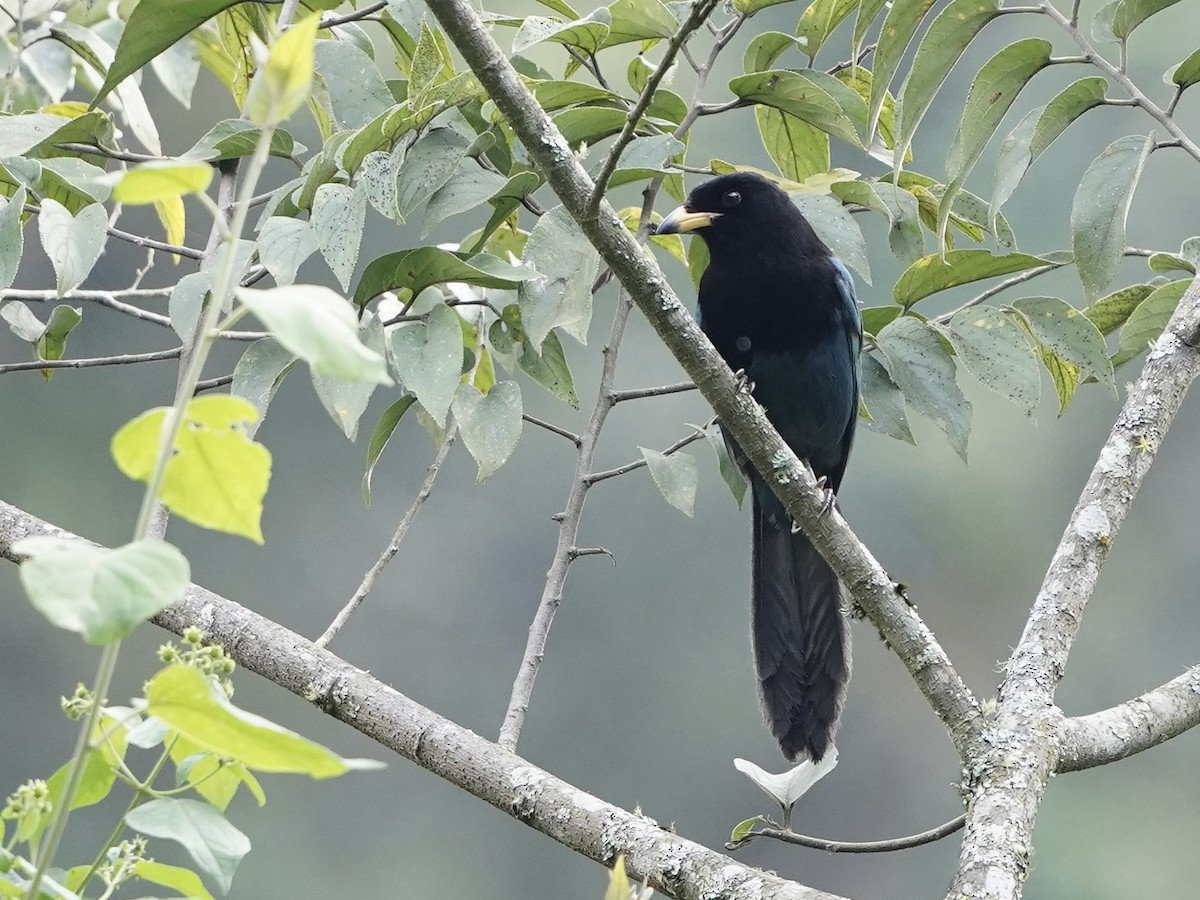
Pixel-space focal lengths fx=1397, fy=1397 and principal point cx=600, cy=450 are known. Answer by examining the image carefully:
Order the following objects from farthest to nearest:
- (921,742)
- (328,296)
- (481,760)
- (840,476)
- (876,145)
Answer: (921,742), (840,476), (876,145), (481,760), (328,296)

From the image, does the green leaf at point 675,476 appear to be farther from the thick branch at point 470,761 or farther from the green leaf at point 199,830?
the green leaf at point 199,830

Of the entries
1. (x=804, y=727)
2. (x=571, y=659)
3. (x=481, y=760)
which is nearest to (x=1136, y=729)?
(x=481, y=760)

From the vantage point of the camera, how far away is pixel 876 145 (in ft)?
9.53

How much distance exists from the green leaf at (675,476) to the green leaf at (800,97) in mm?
671

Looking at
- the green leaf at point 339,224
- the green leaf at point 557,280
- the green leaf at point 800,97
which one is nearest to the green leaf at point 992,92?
the green leaf at point 800,97

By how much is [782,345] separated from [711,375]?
185cm

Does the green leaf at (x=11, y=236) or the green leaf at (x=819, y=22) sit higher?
the green leaf at (x=819, y=22)

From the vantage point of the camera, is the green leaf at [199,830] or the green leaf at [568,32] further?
the green leaf at [568,32]

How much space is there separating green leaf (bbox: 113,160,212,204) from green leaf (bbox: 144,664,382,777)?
0.89ft

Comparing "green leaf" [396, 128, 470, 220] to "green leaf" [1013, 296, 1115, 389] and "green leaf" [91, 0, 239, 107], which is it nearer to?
"green leaf" [91, 0, 239, 107]

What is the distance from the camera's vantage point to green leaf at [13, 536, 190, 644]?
72 cm

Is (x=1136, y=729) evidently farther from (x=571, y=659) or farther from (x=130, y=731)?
(x=571, y=659)

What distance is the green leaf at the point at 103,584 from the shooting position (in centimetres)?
72

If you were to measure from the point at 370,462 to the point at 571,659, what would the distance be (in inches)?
483
